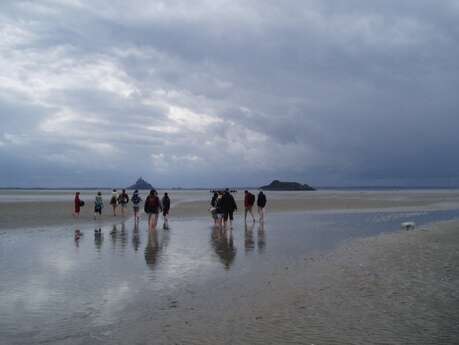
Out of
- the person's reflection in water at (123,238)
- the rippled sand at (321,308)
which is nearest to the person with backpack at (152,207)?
the person's reflection in water at (123,238)

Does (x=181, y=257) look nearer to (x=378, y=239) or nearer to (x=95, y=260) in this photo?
(x=95, y=260)

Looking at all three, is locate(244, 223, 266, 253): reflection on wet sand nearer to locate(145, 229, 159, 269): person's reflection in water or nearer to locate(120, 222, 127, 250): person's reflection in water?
locate(145, 229, 159, 269): person's reflection in water

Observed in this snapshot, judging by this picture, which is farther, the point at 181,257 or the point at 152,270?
the point at 181,257

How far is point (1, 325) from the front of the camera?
24.5 ft

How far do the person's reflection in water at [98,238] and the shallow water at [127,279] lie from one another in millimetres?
38

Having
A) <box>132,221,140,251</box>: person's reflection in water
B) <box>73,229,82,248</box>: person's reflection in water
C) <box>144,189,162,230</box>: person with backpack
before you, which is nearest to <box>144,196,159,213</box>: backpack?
<box>144,189,162,230</box>: person with backpack

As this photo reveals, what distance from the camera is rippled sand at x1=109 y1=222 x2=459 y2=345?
697 centimetres

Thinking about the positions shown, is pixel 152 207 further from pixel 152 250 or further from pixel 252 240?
pixel 152 250

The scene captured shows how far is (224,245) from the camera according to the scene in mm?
17438

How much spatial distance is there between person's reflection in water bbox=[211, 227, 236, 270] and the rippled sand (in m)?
2.05

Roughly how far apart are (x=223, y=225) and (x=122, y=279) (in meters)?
14.7

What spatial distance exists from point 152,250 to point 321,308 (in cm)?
860

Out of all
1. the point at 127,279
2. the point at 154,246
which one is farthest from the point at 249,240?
the point at 127,279

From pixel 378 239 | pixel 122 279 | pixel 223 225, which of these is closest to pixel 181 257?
pixel 122 279
